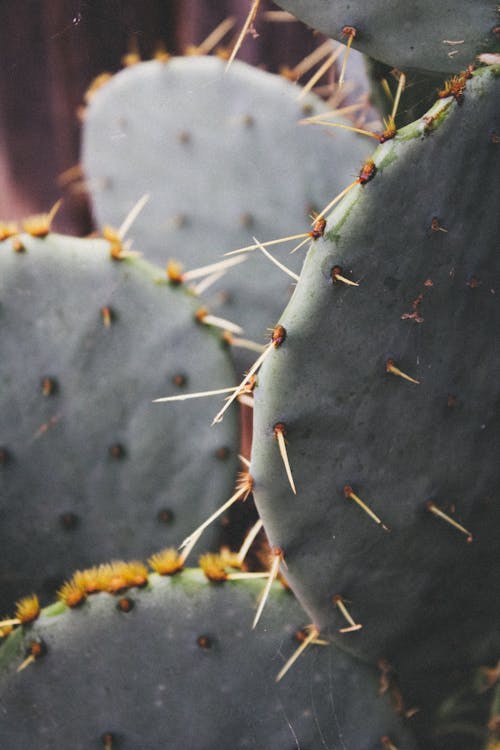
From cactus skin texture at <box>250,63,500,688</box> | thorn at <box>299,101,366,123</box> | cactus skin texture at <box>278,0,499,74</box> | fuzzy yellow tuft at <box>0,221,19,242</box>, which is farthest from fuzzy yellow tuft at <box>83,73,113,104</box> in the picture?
cactus skin texture at <box>250,63,500,688</box>

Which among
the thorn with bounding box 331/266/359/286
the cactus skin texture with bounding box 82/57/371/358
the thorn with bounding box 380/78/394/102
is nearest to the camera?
the thorn with bounding box 331/266/359/286

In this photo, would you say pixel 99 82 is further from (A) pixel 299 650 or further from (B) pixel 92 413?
(A) pixel 299 650

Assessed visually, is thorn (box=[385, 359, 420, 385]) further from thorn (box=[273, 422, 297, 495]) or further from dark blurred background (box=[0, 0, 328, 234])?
dark blurred background (box=[0, 0, 328, 234])

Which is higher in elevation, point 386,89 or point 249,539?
point 386,89

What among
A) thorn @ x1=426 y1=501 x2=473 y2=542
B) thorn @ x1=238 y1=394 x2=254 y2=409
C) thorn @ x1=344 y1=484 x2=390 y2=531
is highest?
thorn @ x1=238 y1=394 x2=254 y2=409

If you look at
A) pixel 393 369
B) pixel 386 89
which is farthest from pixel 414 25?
pixel 393 369

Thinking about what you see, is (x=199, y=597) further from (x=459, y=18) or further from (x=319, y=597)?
(x=459, y=18)
